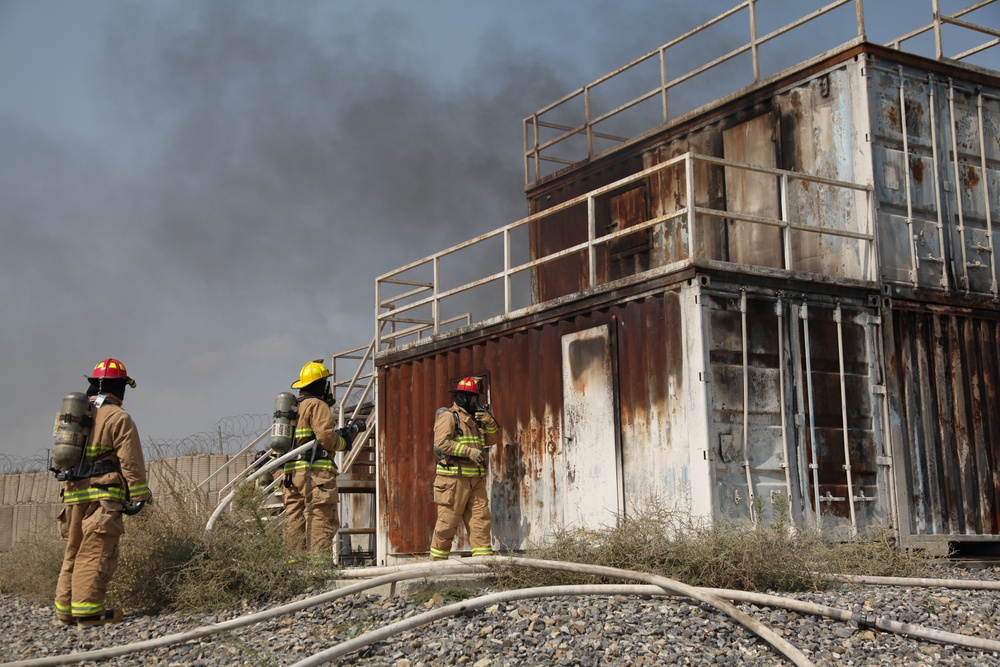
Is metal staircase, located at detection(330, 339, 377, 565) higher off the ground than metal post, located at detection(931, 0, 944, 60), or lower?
lower

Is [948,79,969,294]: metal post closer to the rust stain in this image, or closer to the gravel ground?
the rust stain

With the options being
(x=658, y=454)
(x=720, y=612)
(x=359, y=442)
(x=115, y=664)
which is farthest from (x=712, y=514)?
(x=359, y=442)

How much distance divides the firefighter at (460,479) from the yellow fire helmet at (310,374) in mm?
1356

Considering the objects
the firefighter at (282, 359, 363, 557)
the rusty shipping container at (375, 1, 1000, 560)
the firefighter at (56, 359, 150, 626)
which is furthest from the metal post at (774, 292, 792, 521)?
the firefighter at (56, 359, 150, 626)

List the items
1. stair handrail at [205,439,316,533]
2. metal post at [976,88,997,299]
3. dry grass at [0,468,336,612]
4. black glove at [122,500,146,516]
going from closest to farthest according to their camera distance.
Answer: black glove at [122,500,146,516] < dry grass at [0,468,336,612] < stair handrail at [205,439,316,533] < metal post at [976,88,997,299]

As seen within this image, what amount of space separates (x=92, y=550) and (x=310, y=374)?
10.5 ft

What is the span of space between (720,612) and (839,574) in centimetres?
211

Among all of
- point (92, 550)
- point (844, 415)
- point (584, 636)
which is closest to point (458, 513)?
point (92, 550)

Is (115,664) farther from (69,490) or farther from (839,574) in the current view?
(839,574)

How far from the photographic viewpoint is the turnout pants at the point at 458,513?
11.3 meters

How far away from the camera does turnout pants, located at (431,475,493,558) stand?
11344 mm

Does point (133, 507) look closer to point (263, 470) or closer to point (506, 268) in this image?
point (263, 470)

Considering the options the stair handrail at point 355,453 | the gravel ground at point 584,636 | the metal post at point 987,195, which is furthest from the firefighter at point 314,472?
the metal post at point 987,195

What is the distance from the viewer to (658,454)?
1054cm
